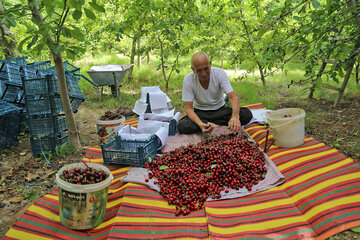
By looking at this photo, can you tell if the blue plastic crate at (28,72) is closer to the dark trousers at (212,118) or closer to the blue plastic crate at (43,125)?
the blue plastic crate at (43,125)

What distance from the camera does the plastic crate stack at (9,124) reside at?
3.83m

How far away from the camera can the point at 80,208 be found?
82.7 inches

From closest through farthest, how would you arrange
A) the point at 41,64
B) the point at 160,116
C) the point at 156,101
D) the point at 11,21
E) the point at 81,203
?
the point at 81,203 → the point at 11,21 → the point at 160,116 → the point at 156,101 → the point at 41,64

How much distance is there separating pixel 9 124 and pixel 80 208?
2688 mm

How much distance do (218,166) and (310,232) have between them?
1.03 m

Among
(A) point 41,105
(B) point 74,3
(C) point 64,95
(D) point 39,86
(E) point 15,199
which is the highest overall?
(B) point 74,3

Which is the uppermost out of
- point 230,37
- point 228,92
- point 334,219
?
point 230,37

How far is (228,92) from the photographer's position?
153 inches

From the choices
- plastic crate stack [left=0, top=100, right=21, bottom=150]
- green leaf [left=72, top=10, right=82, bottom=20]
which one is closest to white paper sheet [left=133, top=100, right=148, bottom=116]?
plastic crate stack [left=0, top=100, right=21, bottom=150]

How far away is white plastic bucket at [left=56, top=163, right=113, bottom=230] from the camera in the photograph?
207 centimetres

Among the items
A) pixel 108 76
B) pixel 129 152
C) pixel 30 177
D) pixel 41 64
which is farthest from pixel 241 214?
pixel 108 76

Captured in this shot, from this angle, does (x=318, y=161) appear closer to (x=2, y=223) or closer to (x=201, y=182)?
(x=201, y=182)

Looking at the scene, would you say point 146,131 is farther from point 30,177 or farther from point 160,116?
point 30,177

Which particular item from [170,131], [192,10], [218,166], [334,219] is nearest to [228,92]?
[170,131]
